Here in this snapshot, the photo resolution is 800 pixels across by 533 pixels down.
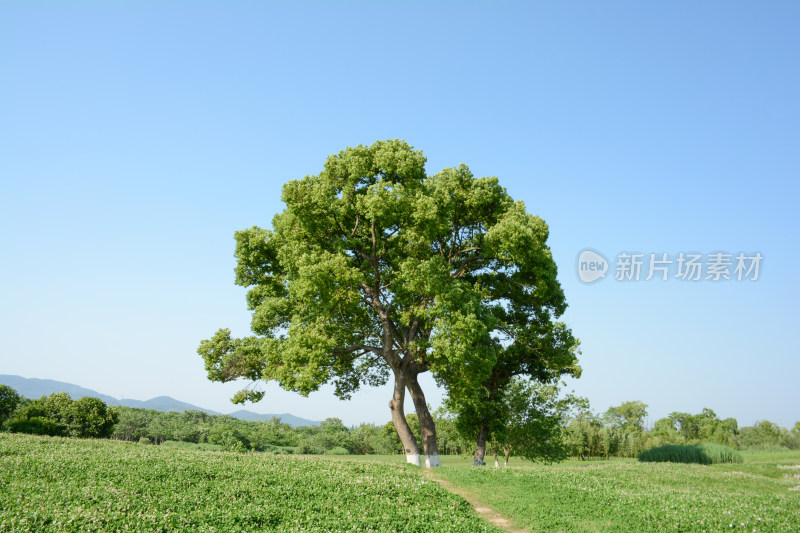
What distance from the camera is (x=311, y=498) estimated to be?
14.4m

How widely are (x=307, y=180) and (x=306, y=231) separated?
276 centimetres

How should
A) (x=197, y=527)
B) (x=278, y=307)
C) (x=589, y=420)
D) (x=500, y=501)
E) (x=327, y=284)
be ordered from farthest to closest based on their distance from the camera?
(x=589, y=420), (x=278, y=307), (x=327, y=284), (x=500, y=501), (x=197, y=527)

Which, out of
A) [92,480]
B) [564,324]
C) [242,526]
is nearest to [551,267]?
[564,324]

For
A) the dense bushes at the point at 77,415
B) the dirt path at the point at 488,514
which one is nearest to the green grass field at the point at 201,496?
the dirt path at the point at 488,514

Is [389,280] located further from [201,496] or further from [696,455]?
[696,455]

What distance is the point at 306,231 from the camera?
25266 mm

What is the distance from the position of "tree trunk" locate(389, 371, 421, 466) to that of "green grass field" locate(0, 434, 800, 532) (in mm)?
5235

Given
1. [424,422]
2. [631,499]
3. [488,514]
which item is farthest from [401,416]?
[631,499]

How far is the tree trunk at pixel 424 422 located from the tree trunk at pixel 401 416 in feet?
1.86

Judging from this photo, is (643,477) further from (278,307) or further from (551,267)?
(278,307)

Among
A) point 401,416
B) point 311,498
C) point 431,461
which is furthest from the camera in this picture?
point 401,416

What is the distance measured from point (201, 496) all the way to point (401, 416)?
43.7 feet

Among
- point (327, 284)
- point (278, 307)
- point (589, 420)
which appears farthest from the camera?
point (589, 420)

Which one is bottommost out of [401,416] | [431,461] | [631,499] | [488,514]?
[431,461]
